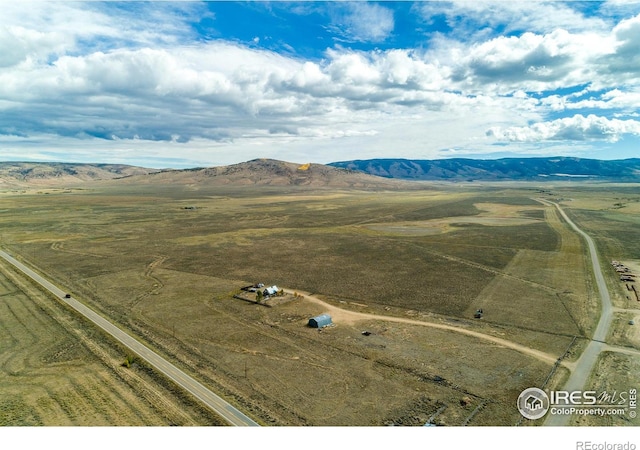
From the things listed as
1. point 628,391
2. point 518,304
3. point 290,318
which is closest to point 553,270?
point 518,304

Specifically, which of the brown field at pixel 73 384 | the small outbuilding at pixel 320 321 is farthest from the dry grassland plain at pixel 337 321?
the small outbuilding at pixel 320 321

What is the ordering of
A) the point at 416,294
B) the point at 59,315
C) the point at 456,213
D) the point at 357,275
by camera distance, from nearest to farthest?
the point at 59,315 < the point at 416,294 < the point at 357,275 < the point at 456,213

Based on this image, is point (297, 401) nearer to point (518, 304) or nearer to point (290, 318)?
point (290, 318)

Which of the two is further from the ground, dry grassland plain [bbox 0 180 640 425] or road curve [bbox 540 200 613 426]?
road curve [bbox 540 200 613 426]

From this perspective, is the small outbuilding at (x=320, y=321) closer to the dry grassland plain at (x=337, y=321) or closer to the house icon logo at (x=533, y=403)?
the dry grassland plain at (x=337, y=321)

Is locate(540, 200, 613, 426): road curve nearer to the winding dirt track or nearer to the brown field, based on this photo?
the winding dirt track

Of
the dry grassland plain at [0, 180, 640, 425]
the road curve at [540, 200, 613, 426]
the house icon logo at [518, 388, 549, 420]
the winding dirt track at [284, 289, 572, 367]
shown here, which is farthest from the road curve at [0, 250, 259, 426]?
the road curve at [540, 200, 613, 426]
